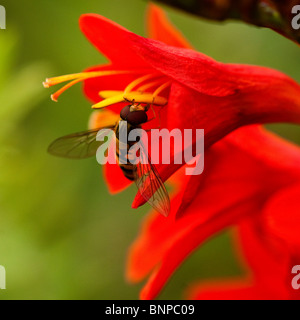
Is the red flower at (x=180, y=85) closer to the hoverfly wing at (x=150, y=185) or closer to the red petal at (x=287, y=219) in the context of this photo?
the hoverfly wing at (x=150, y=185)

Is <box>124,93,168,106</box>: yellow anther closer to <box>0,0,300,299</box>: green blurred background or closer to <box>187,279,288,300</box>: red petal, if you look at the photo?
<box>0,0,300,299</box>: green blurred background

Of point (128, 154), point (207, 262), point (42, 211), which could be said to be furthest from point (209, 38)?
point (128, 154)

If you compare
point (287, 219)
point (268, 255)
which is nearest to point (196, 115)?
point (287, 219)

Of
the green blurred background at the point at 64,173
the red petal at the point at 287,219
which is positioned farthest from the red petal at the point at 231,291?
the red petal at the point at 287,219

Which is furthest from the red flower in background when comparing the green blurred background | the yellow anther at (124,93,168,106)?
the green blurred background

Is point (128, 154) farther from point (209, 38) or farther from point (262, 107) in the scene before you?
point (209, 38)
